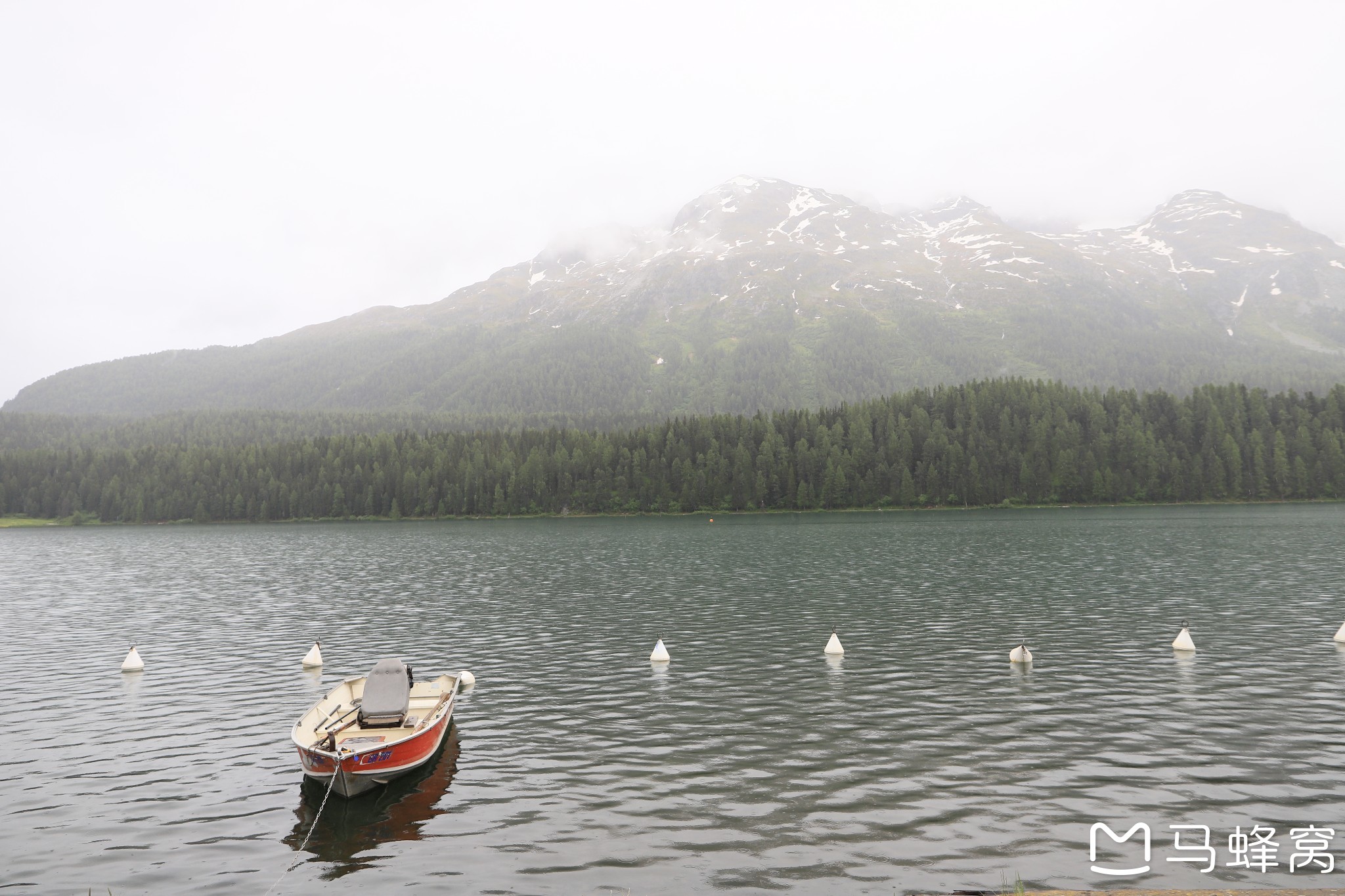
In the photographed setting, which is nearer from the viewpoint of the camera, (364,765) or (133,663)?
(364,765)

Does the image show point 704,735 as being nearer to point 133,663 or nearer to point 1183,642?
point 1183,642

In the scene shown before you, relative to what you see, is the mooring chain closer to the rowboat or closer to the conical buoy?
the rowboat

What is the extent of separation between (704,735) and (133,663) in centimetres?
3618

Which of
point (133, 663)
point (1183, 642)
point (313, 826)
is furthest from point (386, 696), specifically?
point (1183, 642)

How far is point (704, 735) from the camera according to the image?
94.5 ft

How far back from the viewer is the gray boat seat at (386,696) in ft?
87.0

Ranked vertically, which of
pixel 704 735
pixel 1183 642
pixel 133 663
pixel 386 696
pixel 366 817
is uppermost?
pixel 386 696

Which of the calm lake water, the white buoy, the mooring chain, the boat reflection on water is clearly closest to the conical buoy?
the calm lake water

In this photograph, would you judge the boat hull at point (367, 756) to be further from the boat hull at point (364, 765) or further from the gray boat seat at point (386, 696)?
the gray boat seat at point (386, 696)

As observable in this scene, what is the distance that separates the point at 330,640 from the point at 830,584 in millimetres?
43615

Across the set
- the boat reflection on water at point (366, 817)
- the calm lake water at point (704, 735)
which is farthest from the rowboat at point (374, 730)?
the calm lake water at point (704, 735)

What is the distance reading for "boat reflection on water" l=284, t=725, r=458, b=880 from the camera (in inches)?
794

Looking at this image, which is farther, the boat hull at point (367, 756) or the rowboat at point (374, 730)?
the rowboat at point (374, 730)

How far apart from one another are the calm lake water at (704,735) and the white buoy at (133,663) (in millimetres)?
1774
